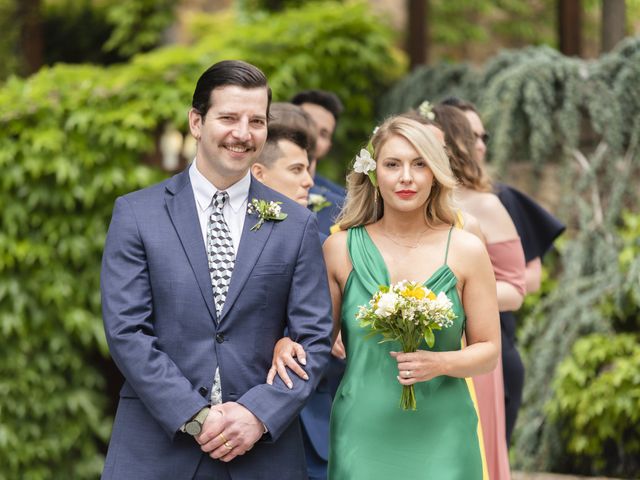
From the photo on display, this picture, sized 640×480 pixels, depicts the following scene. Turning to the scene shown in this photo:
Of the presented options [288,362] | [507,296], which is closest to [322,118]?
[507,296]

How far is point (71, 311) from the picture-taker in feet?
25.3

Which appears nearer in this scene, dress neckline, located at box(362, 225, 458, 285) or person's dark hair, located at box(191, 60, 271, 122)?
person's dark hair, located at box(191, 60, 271, 122)

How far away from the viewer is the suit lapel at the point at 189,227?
3.30 meters

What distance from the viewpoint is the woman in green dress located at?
3.56m

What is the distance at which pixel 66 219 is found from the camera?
771 cm

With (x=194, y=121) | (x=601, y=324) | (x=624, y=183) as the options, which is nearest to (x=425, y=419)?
(x=194, y=121)

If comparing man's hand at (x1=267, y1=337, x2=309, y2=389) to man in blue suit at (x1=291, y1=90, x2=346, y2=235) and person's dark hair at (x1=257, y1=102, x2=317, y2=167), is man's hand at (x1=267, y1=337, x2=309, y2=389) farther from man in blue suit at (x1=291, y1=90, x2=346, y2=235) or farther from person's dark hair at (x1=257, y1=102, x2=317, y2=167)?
man in blue suit at (x1=291, y1=90, x2=346, y2=235)

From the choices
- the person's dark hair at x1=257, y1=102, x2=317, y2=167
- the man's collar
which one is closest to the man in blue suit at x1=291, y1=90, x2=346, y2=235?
the person's dark hair at x1=257, y1=102, x2=317, y2=167

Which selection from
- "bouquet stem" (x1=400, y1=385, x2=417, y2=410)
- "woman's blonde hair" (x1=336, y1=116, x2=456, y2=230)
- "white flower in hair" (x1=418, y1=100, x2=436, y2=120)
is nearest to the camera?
"bouquet stem" (x1=400, y1=385, x2=417, y2=410)

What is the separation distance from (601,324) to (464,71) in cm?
283

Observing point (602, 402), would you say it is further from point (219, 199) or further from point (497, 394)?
point (219, 199)

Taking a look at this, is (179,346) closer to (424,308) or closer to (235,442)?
(235,442)

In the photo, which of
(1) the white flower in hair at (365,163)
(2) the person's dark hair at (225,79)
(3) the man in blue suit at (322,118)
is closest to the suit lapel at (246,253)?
(2) the person's dark hair at (225,79)

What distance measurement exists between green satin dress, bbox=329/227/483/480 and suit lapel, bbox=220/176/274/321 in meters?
0.44
